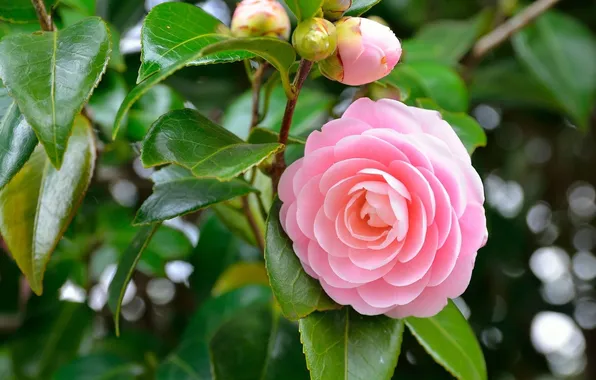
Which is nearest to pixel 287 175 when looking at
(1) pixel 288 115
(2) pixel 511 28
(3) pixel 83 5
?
(1) pixel 288 115

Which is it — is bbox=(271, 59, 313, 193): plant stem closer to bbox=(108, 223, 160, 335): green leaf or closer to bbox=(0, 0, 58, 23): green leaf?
bbox=(108, 223, 160, 335): green leaf

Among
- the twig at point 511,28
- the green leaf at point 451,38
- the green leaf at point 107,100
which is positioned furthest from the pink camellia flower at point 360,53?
the twig at point 511,28

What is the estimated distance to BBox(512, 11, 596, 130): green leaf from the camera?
111 cm

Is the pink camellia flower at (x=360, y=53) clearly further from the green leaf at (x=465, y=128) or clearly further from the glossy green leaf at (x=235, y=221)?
the glossy green leaf at (x=235, y=221)

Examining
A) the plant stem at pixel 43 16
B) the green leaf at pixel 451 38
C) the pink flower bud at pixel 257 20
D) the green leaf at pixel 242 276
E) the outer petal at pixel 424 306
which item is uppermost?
the plant stem at pixel 43 16

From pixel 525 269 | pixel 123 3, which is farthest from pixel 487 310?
pixel 123 3

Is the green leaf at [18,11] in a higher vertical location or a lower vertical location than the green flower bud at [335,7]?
lower

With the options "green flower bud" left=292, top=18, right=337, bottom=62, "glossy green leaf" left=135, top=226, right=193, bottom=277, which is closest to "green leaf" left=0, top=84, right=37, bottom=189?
"green flower bud" left=292, top=18, right=337, bottom=62

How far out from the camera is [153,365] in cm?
88

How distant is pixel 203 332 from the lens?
86cm

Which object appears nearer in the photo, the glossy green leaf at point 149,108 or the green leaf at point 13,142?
the green leaf at point 13,142

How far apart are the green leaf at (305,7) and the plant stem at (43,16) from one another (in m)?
0.22

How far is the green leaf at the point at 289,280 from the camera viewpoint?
47 centimetres

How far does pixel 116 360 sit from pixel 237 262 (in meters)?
0.23
